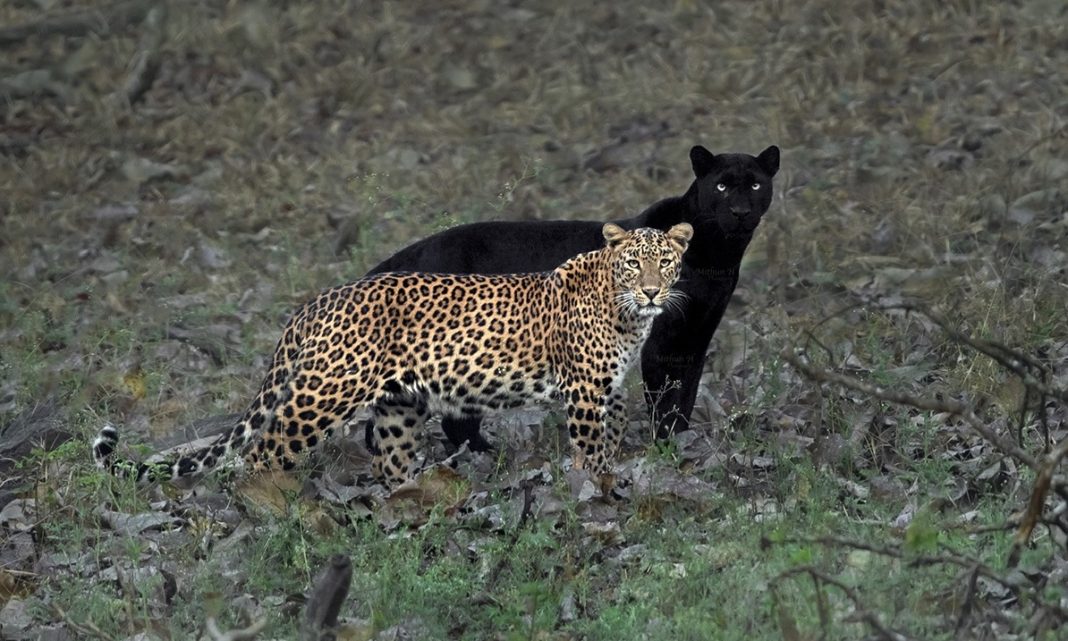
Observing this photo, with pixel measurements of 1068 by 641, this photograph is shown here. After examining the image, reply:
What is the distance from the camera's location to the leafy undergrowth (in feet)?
23.2

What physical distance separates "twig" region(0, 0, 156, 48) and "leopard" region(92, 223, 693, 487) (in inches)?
482

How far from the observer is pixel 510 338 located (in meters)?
8.84

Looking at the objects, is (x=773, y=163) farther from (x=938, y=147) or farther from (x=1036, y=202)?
(x=938, y=147)

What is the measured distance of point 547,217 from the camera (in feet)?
48.6

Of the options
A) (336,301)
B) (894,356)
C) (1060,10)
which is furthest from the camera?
(1060,10)

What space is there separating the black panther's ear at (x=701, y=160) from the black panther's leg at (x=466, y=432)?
1.94 m

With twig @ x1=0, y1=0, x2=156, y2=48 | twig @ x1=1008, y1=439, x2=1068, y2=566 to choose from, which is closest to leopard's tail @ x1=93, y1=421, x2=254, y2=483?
twig @ x1=1008, y1=439, x2=1068, y2=566

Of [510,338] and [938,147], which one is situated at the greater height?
[510,338]

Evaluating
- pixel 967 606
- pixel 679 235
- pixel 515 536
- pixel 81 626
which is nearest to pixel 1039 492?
pixel 967 606

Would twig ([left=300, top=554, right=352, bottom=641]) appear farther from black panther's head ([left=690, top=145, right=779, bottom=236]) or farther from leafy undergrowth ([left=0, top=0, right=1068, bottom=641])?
black panther's head ([left=690, top=145, right=779, bottom=236])

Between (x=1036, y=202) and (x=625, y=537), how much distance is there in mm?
6478

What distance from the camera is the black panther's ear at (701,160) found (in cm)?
993

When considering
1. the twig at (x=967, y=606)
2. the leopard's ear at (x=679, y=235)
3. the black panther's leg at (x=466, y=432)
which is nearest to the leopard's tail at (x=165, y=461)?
the black panther's leg at (x=466, y=432)

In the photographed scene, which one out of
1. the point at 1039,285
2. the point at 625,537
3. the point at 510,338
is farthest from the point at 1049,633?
the point at 1039,285
